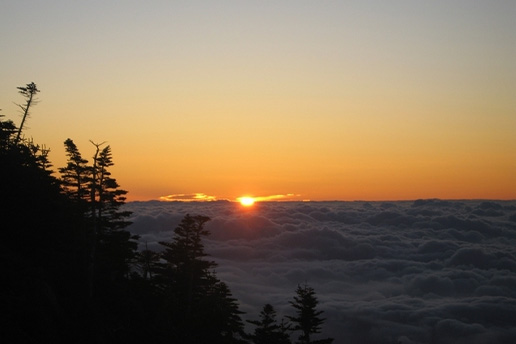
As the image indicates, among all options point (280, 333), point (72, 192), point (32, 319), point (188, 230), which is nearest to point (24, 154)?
point (72, 192)

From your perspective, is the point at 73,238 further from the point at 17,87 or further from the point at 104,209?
the point at 17,87

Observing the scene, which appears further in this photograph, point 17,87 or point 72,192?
point 17,87

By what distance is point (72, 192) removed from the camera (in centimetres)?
4925

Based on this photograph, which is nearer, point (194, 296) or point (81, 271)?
point (81, 271)

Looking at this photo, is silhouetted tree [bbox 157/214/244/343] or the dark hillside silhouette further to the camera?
silhouetted tree [bbox 157/214/244/343]

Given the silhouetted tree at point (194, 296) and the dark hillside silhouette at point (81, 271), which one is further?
the silhouetted tree at point (194, 296)

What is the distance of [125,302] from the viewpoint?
45.2 metres

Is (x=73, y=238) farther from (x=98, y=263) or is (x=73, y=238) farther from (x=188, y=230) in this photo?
(x=188, y=230)

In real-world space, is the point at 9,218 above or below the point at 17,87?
below

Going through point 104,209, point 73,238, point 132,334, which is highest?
point 104,209

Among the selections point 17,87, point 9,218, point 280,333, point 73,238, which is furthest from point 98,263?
point 17,87

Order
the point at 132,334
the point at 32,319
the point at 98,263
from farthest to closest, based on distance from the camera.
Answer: the point at 98,263 → the point at 132,334 → the point at 32,319

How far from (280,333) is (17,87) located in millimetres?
48428

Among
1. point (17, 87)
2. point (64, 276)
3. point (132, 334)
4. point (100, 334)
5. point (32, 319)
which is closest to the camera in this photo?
point (32, 319)
